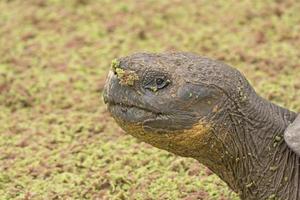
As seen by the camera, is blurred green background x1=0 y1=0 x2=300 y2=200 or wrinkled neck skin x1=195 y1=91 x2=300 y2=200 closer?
wrinkled neck skin x1=195 y1=91 x2=300 y2=200

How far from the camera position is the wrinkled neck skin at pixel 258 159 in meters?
3.22

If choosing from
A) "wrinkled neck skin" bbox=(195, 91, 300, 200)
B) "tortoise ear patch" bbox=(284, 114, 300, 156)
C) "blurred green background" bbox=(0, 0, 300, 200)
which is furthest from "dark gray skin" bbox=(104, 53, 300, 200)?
"blurred green background" bbox=(0, 0, 300, 200)

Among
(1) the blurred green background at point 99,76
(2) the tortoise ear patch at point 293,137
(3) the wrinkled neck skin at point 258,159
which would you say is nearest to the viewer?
(2) the tortoise ear patch at point 293,137

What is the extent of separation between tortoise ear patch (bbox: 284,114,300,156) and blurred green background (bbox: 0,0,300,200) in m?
0.66

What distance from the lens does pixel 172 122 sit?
3107mm

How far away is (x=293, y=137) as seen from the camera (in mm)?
3092

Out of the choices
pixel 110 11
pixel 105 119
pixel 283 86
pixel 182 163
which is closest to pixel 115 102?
pixel 182 163

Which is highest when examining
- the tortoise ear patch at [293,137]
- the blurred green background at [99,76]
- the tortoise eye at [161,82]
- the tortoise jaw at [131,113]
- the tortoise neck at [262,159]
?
the tortoise eye at [161,82]

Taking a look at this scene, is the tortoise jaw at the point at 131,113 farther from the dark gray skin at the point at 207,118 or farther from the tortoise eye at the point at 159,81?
the tortoise eye at the point at 159,81

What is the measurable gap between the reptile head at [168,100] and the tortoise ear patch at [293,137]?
0.87ft

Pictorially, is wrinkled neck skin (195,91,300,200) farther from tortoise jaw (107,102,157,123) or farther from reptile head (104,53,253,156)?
tortoise jaw (107,102,157,123)

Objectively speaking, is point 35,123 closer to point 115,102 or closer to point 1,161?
point 1,161

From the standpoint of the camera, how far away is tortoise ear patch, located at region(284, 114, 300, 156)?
10.0 feet

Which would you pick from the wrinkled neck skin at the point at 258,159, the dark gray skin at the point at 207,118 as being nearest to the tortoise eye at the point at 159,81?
the dark gray skin at the point at 207,118
